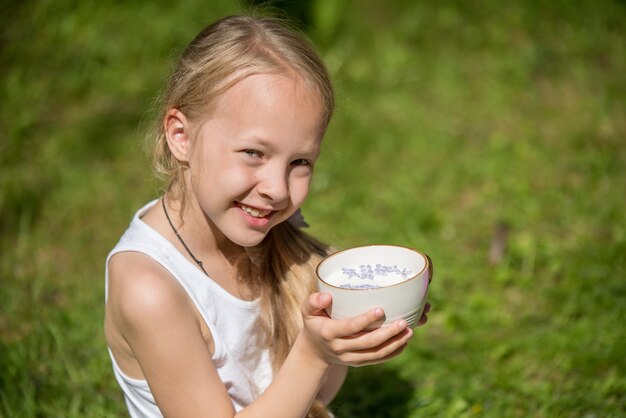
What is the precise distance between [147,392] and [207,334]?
0.24m

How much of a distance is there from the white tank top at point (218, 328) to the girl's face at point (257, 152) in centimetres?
16

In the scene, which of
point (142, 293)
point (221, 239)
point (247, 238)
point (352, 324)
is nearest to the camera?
point (352, 324)

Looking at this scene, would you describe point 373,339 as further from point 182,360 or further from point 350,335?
point 182,360

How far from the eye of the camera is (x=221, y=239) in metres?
2.02

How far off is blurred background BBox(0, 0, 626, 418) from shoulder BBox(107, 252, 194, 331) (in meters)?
0.90

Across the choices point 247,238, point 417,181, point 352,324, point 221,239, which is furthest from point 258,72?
point 417,181

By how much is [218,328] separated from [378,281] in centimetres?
46

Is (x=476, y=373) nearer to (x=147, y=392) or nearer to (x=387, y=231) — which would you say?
(x=387, y=231)

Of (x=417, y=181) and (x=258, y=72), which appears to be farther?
(x=417, y=181)

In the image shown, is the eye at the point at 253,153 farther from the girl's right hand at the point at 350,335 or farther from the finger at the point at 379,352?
the finger at the point at 379,352

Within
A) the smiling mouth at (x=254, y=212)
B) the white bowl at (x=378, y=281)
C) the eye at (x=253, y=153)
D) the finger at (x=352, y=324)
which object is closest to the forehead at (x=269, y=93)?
the eye at (x=253, y=153)

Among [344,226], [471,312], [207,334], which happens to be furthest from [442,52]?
[207,334]

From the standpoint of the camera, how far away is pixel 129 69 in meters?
4.62

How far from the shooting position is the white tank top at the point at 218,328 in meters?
1.85
